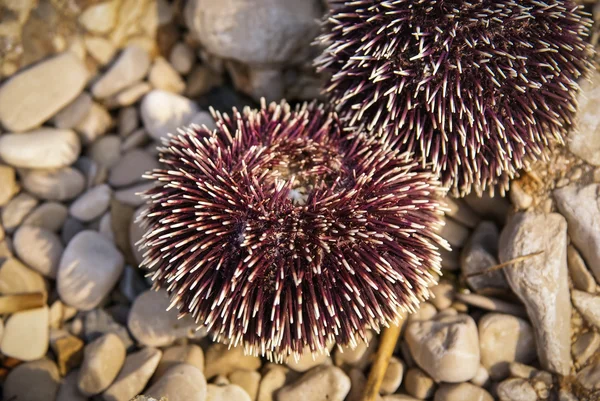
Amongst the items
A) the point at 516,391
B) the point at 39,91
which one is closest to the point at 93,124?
the point at 39,91

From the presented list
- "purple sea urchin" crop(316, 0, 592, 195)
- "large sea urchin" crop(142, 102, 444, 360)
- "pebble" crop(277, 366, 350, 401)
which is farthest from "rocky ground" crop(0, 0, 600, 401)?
"large sea urchin" crop(142, 102, 444, 360)

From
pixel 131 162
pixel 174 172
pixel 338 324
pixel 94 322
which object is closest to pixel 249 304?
pixel 338 324

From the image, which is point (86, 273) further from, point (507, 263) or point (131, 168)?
point (507, 263)

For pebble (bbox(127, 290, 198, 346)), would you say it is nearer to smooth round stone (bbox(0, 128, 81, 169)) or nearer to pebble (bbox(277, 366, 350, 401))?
pebble (bbox(277, 366, 350, 401))

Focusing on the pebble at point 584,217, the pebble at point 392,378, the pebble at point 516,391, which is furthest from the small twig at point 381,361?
the pebble at point 584,217

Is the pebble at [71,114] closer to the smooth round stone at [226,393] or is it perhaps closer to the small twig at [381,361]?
the smooth round stone at [226,393]

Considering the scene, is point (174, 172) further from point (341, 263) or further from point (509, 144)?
point (509, 144)
